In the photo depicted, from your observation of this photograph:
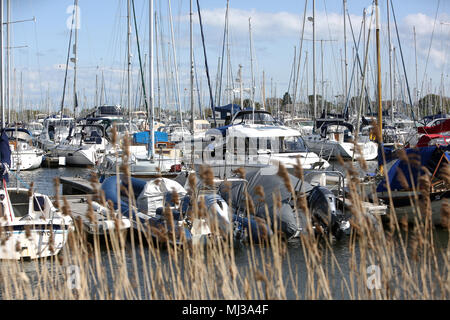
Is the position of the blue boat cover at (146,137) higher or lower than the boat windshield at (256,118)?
lower

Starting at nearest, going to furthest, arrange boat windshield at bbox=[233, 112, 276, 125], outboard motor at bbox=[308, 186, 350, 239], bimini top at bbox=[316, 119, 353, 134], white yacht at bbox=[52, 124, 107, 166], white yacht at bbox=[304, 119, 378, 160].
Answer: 1. outboard motor at bbox=[308, 186, 350, 239]
2. boat windshield at bbox=[233, 112, 276, 125]
3. white yacht at bbox=[304, 119, 378, 160]
4. white yacht at bbox=[52, 124, 107, 166]
5. bimini top at bbox=[316, 119, 353, 134]

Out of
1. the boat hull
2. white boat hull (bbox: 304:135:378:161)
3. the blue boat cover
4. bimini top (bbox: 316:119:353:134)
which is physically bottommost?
the boat hull

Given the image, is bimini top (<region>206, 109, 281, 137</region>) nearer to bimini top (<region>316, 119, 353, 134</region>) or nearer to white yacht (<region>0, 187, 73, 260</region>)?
bimini top (<region>316, 119, 353, 134</region>)

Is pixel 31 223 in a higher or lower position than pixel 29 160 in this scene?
lower

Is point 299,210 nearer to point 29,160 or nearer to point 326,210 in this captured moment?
point 326,210

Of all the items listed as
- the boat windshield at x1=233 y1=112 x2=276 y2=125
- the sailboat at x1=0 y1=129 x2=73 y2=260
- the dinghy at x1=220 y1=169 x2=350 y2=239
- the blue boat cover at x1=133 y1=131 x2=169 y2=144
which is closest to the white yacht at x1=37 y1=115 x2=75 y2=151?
the blue boat cover at x1=133 y1=131 x2=169 y2=144

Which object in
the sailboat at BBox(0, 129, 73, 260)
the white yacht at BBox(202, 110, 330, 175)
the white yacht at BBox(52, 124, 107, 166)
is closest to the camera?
the sailboat at BBox(0, 129, 73, 260)

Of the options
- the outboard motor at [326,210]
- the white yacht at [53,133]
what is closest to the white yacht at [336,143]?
the white yacht at [53,133]

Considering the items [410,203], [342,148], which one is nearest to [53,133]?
[342,148]

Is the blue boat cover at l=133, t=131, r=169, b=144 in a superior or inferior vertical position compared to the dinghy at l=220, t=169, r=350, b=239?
superior

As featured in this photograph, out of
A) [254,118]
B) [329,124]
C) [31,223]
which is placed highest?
[254,118]

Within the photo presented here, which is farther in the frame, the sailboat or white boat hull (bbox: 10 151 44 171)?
white boat hull (bbox: 10 151 44 171)

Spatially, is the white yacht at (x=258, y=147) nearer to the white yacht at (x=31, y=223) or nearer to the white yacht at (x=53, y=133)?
the white yacht at (x=31, y=223)

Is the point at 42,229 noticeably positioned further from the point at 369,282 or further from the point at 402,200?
the point at 402,200
